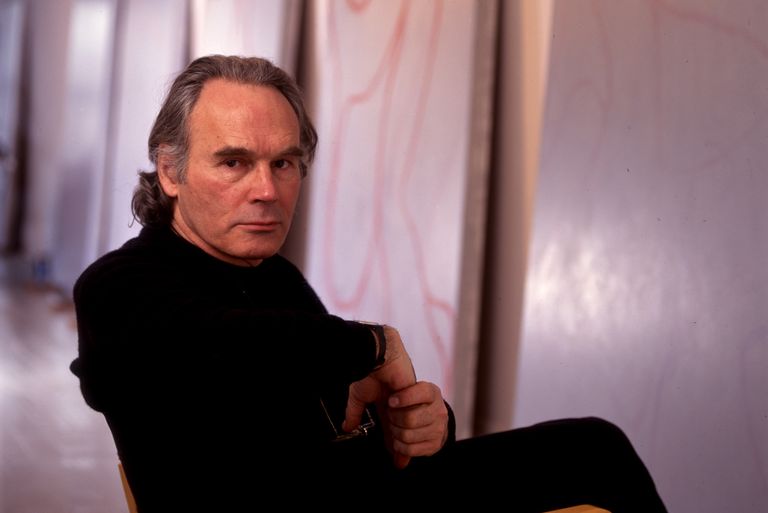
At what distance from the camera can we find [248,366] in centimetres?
137

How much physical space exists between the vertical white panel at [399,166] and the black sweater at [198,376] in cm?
192

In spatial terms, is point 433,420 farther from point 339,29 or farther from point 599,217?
point 339,29

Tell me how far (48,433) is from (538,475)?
2.77m

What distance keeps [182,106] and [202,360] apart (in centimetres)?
56

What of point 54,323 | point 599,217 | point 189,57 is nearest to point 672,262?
point 599,217

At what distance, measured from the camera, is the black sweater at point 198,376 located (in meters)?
1.37

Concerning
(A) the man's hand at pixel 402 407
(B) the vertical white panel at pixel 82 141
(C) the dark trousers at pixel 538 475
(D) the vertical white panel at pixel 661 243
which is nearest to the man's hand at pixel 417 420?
(A) the man's hand at pixel 402 407

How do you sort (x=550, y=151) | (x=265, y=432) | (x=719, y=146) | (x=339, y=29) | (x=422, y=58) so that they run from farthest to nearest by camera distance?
(x=339, y=29)
(x=422, y=58)
(x=550, y=151)
(x=719, y=146)
(x=265, y=432)

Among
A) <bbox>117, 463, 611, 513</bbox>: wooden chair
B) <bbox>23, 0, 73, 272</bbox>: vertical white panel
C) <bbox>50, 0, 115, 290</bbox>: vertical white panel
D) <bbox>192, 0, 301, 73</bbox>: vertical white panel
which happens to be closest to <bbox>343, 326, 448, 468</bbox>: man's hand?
<bbox>117, 463, 611, 513</bbox>: wooden chair

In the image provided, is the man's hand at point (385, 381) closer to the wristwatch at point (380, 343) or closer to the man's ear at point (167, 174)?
the wristwatch at point (380, 343)

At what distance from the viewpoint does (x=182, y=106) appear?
173 cm

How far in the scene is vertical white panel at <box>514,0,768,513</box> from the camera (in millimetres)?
2391

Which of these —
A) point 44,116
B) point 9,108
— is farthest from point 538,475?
point 9,108

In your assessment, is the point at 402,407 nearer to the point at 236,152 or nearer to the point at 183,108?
the point at 236,152
